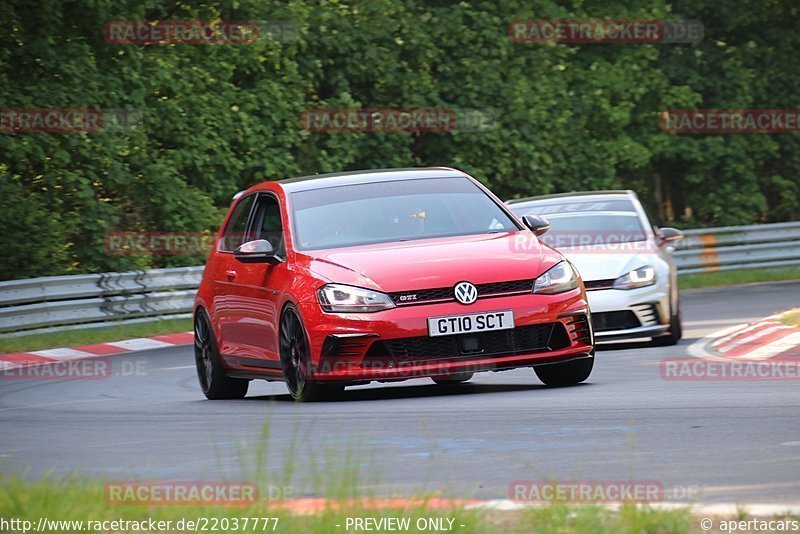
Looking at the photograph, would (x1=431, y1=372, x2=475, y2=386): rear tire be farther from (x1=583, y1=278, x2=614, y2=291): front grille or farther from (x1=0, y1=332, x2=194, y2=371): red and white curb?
(x1=0, y1=332, x2=194, y2=371): red and white curb

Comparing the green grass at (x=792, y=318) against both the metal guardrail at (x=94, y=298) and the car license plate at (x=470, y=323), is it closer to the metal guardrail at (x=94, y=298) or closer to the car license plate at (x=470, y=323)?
the car license plate at (x=470, y=323)

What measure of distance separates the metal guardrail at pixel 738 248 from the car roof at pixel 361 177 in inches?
714

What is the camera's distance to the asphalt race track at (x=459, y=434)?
6965 mm

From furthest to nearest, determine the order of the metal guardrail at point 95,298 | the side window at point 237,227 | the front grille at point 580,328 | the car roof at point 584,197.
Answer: the metal guardrail at point 95,298
the car roof at point 584,197
the side window at point 237,227
the front grille at point 580,328

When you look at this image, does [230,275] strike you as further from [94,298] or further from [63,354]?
[94,298]

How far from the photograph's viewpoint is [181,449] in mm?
8656

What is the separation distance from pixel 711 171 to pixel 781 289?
28.9 feet

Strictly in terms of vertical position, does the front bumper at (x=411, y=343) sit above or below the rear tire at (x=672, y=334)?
above

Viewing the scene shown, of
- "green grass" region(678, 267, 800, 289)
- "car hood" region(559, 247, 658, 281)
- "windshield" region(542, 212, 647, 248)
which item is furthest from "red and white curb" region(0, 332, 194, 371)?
"green grass" region(678, 267, 800, 289)

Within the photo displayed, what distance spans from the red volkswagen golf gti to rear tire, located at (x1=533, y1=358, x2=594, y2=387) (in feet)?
0.04

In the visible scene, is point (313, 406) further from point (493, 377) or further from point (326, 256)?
point (493, 377)

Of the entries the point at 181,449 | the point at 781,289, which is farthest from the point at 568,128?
the point at 181,449

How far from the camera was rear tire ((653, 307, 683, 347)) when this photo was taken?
15.7 metres

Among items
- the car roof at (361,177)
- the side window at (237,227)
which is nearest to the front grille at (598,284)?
the car roof at (361,177)
